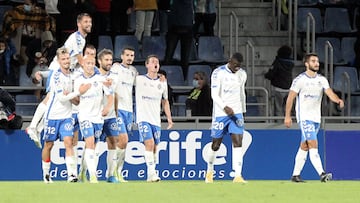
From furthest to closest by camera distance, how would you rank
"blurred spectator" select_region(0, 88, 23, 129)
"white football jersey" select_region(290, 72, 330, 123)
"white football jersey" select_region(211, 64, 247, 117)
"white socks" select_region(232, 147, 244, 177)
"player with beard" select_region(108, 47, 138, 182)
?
"blurred spectator" select_region(0, 88, 23, 129)
"player with beard" select_region(108, 47, 138, 182)
"white football jersey" select_region(290, 72, 330, 123)
"white football jersey" select_region(211, 64, 247, 117)
"white socks" select_region(232, 147, 244, 177)

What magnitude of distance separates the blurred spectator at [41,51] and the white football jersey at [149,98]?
3979 millimetres

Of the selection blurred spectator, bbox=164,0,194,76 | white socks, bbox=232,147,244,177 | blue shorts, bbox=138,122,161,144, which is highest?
blurred spectator, bbox=164,0,194,76

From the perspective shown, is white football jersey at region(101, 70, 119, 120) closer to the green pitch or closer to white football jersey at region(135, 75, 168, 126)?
white football jersey at region(135, 75, 168, 126)

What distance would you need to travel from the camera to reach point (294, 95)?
22.5m

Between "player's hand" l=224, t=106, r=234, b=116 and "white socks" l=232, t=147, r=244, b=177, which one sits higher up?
"player's hand" l=224, t=106, r=234, b=116

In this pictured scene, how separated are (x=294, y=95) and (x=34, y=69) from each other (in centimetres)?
670

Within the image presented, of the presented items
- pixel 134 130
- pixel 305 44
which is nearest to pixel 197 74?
pixel 134 130

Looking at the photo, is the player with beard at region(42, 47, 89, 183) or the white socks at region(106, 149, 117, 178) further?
the white socks at region(106, 149, 117, 178)

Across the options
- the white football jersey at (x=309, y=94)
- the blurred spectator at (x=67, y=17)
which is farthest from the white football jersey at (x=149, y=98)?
the blurred spectator at (x=67, y=17)

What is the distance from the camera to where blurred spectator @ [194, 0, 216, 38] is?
29.0 m

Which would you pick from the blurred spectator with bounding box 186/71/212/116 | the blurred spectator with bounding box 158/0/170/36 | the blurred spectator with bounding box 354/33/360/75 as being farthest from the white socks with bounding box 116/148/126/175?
the blurred spectator with bounding box 354/33/360/75

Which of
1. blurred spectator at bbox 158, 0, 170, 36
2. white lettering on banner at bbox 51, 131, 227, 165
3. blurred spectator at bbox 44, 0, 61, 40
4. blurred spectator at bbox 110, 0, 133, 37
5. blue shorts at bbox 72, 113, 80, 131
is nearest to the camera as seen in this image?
blue shorts at bbox 72, 113, 80, 131

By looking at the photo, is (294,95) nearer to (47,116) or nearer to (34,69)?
(47,116)

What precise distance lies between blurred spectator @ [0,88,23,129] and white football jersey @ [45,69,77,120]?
11.4 ft
